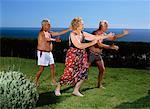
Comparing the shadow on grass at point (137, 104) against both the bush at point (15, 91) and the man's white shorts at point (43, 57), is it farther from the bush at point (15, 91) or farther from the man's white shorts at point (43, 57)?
the man's white shorts at point (43, 57)

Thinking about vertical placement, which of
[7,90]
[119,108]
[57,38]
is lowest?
[119,108]

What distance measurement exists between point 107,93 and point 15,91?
298 centimetres

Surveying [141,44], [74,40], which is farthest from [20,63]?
[74,40]

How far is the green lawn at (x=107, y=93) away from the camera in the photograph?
797 centimetres

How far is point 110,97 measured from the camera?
8.67 meters

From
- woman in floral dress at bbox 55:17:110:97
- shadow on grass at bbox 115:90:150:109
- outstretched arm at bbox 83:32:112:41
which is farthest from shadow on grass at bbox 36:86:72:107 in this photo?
outstretched arm at bbox 83:32:112:41

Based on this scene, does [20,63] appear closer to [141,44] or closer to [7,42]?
[7,42]

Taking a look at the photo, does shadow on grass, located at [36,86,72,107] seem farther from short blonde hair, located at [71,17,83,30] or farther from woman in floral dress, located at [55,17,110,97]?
short blonde hair, located at [71,17,83,30]

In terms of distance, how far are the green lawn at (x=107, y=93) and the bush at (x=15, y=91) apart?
0.91 m

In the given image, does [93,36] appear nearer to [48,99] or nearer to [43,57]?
[43,57]

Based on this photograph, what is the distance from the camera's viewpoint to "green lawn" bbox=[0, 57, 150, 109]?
7.97 m

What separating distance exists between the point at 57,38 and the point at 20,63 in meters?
5.32

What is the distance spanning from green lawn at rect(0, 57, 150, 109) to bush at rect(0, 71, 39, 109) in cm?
91

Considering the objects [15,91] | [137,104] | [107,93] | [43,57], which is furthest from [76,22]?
[15,91]
